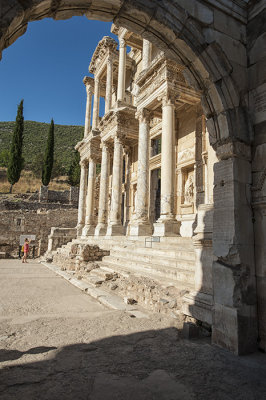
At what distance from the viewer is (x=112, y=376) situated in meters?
2.77

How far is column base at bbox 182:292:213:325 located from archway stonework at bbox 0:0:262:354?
27cm

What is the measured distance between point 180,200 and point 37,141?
242ft

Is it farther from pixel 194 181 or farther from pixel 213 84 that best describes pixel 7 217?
pixel 213 84

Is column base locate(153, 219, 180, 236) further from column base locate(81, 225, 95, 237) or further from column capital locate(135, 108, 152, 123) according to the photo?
column base locate(81, 225, 95, 237)

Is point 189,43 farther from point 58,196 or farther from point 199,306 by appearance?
point 58,196

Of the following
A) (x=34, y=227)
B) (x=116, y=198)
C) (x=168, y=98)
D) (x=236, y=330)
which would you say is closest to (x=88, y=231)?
(x=116, y=198)

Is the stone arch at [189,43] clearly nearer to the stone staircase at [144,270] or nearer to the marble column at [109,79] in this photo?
the stone staircase at [144,270]

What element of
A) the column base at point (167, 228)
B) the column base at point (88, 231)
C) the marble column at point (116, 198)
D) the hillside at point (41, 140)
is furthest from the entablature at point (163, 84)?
the hillside at point (41, 140)

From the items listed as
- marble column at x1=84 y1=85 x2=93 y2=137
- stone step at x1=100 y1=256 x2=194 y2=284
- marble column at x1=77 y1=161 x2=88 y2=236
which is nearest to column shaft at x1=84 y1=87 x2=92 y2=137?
marble column at x1=84 y1=85 x2=93 y2=137

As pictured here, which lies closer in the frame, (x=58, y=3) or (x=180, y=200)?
(x=58, y=3)

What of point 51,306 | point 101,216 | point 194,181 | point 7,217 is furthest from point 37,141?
point 51,306

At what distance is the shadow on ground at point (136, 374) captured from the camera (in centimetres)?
247

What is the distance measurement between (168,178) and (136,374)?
8718 mm

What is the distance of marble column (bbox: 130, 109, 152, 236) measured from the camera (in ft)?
40.0
